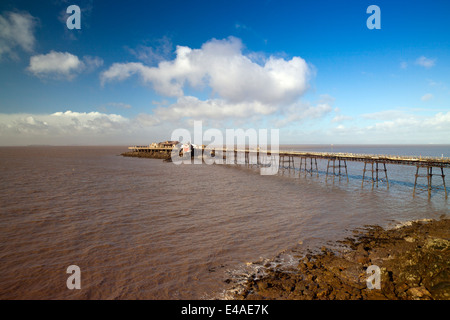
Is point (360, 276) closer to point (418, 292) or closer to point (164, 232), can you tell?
point (418, 292)

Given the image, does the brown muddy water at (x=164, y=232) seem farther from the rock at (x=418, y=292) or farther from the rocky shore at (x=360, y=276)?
the rock at (x=418, y=292)

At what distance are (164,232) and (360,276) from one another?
35.5 feet

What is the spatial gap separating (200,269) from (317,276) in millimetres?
5062

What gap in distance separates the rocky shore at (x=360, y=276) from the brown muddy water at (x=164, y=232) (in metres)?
1.07

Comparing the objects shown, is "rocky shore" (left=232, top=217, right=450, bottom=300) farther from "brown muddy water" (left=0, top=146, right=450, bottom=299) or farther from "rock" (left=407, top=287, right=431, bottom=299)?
"brown muddy water" (left=0, top=146, right=450, bottom=299)

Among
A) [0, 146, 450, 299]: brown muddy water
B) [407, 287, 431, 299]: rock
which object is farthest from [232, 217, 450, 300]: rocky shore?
[0, 146, 450, 299]: brown muddy water

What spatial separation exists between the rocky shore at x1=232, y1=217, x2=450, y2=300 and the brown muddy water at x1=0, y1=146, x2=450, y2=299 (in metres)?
1.07

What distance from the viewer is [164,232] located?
14188 millimetres

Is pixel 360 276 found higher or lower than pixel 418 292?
lower

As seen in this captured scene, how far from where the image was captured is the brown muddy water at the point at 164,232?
909 centimetres

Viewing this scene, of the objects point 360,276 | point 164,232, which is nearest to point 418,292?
point 360,276

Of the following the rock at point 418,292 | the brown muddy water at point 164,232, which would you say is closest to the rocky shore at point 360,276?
the rock at point 418,292

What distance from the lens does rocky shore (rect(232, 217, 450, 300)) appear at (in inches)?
298
